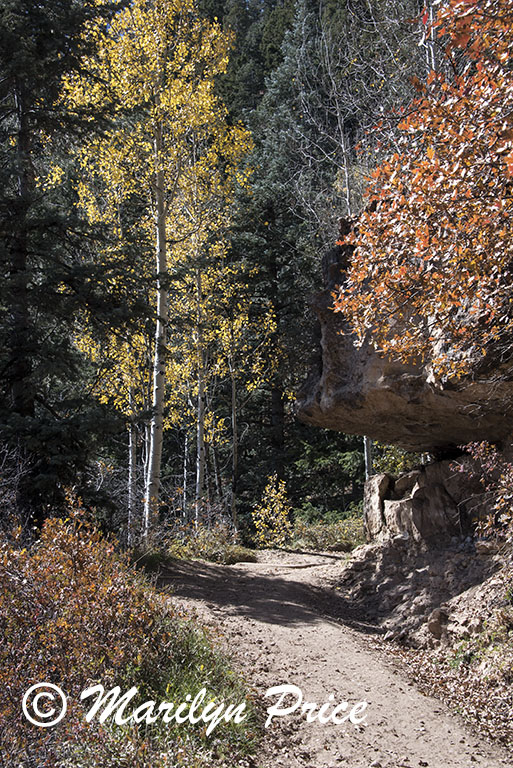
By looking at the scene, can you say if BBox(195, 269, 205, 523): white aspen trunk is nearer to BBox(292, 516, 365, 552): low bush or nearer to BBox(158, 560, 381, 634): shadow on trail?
BBox(292, 516, 365, 552): low bush

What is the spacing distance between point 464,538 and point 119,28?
9.94 meters

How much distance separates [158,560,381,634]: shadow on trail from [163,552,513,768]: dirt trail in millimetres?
15

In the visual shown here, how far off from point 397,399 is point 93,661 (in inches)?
182

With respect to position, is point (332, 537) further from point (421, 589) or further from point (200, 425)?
point (421, 589)

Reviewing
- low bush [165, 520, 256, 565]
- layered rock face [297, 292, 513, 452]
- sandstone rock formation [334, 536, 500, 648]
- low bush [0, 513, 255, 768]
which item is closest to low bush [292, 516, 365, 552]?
low bush [165, 520, 256, 565]

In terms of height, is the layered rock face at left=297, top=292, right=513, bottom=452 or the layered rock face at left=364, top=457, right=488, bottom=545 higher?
the layered rock face at left=297, top=292, right=513, bottom=452

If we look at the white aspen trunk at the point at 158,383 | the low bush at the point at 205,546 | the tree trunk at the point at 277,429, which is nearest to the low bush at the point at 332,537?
the low bush at the point at 205,546

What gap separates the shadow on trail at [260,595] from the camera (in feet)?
21.2

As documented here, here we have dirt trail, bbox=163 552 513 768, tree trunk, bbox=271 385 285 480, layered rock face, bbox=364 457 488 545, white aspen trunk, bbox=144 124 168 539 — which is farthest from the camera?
tree trunk, bbox=271 385 285 480

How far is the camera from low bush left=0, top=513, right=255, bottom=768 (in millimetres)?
3072

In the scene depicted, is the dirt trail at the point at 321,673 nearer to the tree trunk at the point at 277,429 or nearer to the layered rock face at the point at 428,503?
the layered rock face at the point at 428,503

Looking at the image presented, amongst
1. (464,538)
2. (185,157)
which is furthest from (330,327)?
(185,157)

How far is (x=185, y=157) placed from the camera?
10.7 m

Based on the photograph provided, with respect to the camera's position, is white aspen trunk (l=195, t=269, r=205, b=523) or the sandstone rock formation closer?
the sandstone rock formation
